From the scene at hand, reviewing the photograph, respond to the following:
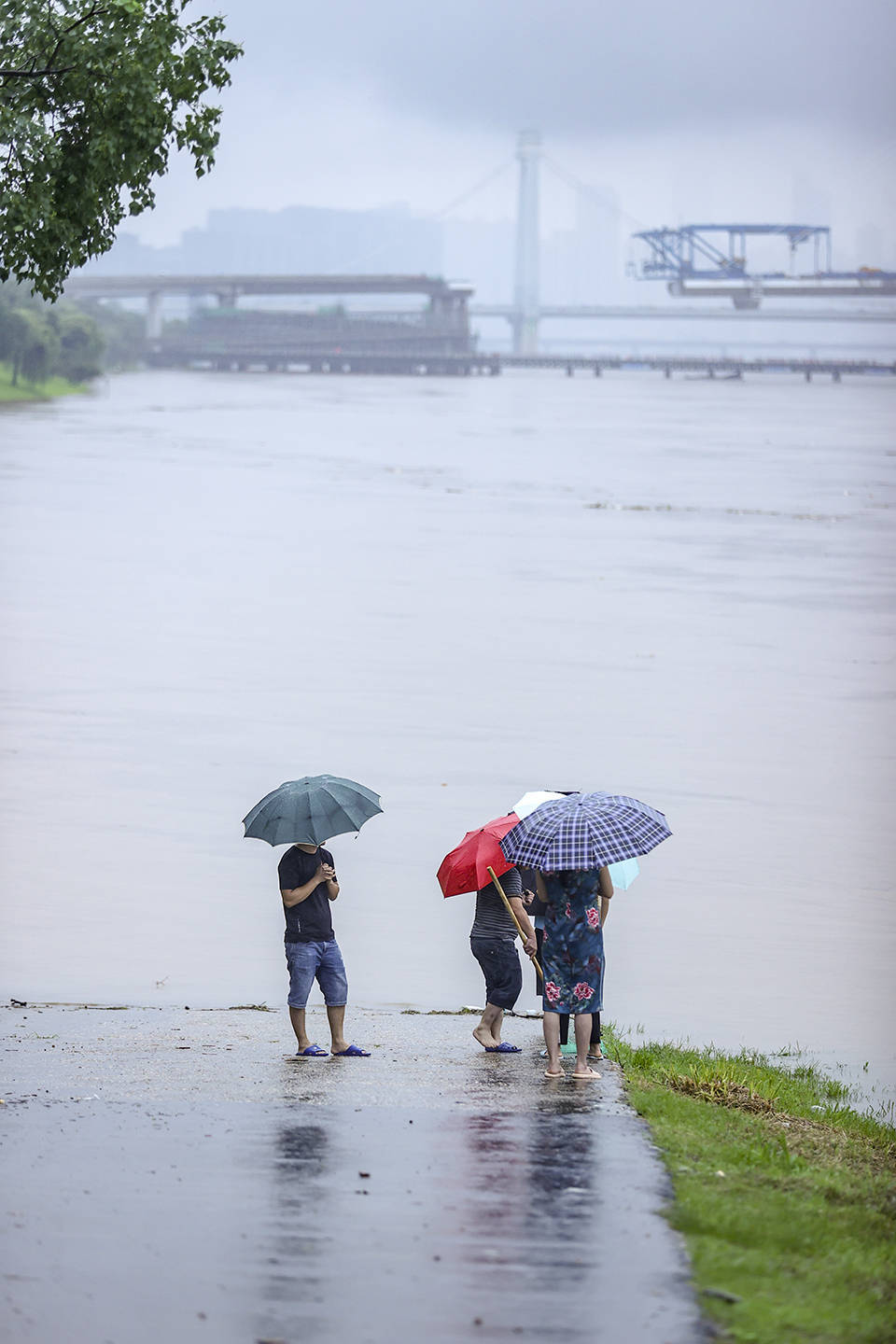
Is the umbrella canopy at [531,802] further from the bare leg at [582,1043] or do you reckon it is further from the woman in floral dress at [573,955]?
the bare leg at [582,1043]

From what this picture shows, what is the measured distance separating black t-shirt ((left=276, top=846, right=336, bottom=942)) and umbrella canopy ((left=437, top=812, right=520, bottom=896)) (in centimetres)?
58

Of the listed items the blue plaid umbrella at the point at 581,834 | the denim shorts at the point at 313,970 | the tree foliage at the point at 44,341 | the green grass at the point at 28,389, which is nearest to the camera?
the blue plaid umbrella at the point at 581,834

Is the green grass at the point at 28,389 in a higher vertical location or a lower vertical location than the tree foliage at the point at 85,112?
higher

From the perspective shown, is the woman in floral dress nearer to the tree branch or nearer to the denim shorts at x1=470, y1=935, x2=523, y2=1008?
the denim shorts at x1=470, y1=935, x2=523, y2=1008

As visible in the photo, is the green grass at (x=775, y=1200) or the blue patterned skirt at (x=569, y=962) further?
the blue patterned skirt at (x=569, y=962)

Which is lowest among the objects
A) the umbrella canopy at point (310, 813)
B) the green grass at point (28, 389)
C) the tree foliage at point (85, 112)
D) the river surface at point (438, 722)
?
the river surface at point (438, 722)

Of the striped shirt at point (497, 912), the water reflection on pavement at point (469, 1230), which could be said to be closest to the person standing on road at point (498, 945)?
the striped shirt at point (497, 912)

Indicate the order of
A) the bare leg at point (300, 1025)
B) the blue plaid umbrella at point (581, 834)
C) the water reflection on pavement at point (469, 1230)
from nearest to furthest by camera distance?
the water reflection on pavement at point (469, 1230), the blue plaid umbrella at point (581, 834), the bare leg at point (300, 1025)

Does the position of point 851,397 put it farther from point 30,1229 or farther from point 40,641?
point 30,1229

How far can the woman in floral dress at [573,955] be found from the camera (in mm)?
7957

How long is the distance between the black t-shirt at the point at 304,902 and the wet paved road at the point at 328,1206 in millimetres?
603

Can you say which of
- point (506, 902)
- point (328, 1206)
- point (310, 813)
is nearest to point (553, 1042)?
point (506, 902)

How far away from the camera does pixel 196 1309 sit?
517 centimetres

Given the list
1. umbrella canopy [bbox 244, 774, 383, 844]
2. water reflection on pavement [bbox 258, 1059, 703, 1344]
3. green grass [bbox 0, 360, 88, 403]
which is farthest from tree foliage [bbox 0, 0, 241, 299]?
green grass [bbox 0, 360, 88, 403]
